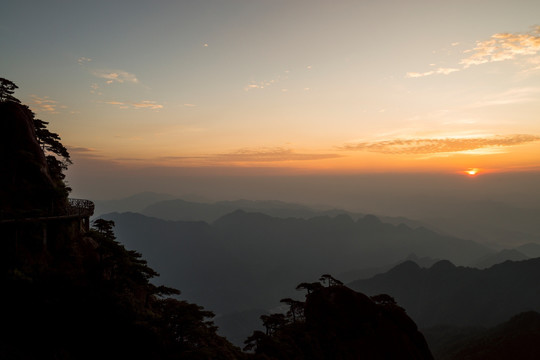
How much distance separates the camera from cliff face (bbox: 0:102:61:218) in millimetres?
25031

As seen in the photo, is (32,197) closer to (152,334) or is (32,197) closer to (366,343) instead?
(152,334)

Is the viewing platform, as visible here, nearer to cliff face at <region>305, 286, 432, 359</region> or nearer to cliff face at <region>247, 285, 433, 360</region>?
cliff face at <region>247, 285, 433, 360</region>

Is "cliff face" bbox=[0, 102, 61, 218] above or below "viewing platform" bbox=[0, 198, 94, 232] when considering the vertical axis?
above

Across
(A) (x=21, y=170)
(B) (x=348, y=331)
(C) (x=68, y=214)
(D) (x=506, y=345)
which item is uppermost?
(A) (x=21, y=170)

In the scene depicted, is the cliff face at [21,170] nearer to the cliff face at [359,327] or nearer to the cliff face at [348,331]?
the cliff face at [348,331]

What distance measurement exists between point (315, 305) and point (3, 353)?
34.9 m

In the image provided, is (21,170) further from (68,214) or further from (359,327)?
(359,327)

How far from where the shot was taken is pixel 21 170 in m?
26.5

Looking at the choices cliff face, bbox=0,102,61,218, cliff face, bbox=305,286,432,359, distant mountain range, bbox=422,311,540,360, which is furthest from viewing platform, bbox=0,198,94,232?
distant mountain range, bbox=422,311,540,360

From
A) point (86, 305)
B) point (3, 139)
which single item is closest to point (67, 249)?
point (86, 305)

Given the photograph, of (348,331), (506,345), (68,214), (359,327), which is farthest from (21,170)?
(506,345)

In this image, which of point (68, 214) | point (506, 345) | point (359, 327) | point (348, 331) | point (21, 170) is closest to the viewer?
point (21, 170)

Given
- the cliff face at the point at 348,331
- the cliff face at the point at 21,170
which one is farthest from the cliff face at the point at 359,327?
the cliff face at the point at 21,170

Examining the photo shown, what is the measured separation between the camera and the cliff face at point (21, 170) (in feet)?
82.1
